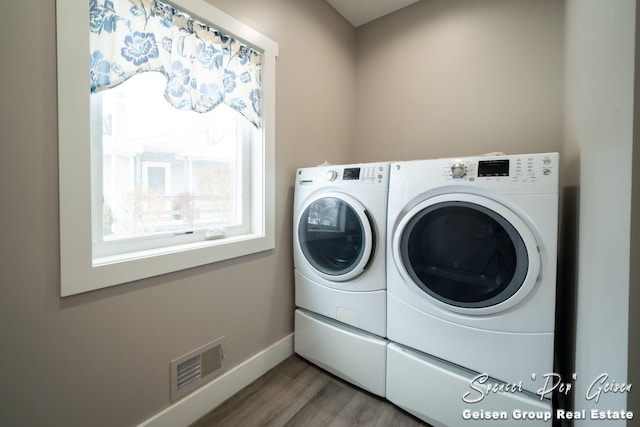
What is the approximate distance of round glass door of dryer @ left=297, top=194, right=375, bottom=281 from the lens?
1413 mm

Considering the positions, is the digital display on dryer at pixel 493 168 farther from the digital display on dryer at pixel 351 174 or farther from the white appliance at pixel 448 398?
the white appliance at pixel 448 398

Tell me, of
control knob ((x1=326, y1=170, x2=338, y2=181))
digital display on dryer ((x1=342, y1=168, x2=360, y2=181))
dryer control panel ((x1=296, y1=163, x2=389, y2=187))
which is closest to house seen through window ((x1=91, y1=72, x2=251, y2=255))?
dryer control panel ((x1=296, y1=163, x2=389, y2=187))

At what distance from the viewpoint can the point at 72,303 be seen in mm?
950

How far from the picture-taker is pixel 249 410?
4.46 ft

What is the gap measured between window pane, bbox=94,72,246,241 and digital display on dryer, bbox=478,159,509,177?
1.26 metres

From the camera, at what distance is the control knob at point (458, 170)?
112cm

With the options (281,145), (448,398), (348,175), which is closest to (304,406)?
(448,398)

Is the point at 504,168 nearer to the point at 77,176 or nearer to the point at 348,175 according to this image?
the point at 348,175

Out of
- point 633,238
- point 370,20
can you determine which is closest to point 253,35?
point 370,20

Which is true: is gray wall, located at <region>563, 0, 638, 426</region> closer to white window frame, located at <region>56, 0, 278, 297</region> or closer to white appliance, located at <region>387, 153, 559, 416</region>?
white appliance, located at <region>387, 153, 559, 416</region>

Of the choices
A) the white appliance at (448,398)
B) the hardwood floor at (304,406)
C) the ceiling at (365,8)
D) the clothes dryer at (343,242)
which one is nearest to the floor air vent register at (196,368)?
the hardwood floor at (304,406)

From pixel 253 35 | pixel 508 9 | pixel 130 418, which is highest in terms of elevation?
pixel 508 9

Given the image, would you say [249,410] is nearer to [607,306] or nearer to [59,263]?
[59,263]

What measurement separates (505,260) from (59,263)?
5.35 feet
